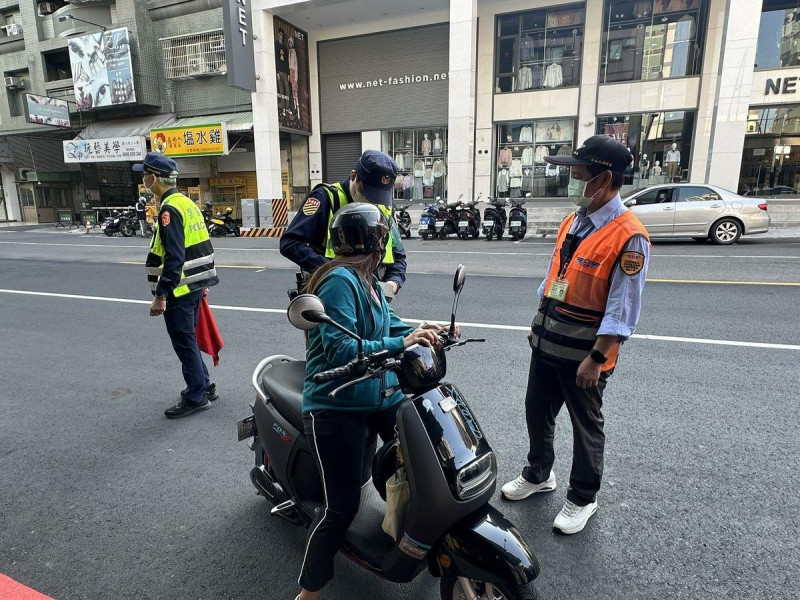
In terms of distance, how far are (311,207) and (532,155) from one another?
744 inches

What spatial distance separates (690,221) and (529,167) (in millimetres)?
9132

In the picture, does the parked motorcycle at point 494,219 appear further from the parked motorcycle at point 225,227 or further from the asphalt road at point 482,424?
the parked motorcycle at point 225,227

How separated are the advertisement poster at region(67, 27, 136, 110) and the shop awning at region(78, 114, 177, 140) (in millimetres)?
1240

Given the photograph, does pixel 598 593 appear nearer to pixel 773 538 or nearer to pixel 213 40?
pixel 773 538

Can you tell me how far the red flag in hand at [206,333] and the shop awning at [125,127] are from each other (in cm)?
2428

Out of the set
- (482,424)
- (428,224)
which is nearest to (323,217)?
(482,424)

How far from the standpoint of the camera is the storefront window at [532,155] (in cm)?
2009

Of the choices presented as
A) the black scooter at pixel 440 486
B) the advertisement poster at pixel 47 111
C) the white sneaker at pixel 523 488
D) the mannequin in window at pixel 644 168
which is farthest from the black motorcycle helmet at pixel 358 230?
the advertisement poster at pixel 47 111

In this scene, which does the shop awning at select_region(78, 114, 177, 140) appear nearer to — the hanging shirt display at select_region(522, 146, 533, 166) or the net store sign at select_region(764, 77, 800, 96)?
the hanging shirt display at select_region(522, 146, 533, 166)

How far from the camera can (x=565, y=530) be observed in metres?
2.55

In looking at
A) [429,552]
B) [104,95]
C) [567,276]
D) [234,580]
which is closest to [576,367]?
[567,276]

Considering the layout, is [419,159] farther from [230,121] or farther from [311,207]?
[311,207]

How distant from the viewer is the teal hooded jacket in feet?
5.95

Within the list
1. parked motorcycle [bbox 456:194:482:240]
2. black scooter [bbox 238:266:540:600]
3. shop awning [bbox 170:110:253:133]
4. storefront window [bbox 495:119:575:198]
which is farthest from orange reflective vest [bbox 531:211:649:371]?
shop awning [bbox 170:110:253:133]
